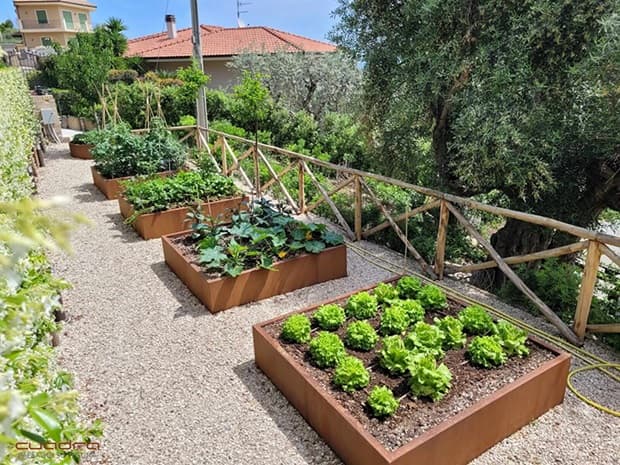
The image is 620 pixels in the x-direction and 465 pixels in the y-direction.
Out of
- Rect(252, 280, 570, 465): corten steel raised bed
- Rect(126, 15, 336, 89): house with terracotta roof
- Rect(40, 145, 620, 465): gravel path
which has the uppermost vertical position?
Rect(126, 15, 336, 89): house with terracotta roof

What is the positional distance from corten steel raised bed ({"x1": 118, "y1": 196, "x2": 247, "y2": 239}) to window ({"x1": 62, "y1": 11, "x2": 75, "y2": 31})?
41.4 metres

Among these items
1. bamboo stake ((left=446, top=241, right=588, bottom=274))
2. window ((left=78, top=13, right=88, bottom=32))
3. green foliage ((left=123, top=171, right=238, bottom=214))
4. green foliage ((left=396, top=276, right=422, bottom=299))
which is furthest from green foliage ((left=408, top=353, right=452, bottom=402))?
window ((left=78, top=13, right=88, bottom=32))

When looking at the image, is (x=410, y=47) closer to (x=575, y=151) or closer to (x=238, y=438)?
(x=575, y=151)

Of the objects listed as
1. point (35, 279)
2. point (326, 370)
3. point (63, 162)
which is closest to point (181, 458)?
point (326, 370)

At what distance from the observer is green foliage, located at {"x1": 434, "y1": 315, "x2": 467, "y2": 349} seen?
284cm

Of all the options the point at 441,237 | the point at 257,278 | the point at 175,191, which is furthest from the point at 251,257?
the point at 175,191

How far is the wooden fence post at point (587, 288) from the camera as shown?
3111 mm

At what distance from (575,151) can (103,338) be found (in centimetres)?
493

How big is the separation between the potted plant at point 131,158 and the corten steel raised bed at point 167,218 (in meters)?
1.17

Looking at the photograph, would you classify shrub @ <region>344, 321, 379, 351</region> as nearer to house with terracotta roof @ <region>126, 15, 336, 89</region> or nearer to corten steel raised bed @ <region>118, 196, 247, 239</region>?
corten steel raised bed @ <region>118, 196, 247, 239</region>

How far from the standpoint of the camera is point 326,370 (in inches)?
106

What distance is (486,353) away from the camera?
8.65 feet

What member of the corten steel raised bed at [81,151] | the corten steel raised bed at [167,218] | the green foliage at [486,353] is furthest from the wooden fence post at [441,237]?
the corten steel raised bed at [81,151]

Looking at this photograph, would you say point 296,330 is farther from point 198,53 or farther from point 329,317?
point 198,53
